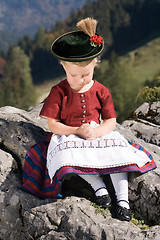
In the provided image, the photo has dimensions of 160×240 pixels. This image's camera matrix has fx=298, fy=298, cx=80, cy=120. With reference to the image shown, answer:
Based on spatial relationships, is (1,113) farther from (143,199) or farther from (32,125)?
(143,199)

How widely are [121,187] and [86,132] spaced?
31.7 inches

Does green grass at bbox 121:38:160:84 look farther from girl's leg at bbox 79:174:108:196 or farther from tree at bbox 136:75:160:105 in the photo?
girl's leg at bbox 79:174:108:196

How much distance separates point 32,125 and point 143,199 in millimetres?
2055

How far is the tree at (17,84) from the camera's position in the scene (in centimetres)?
4433

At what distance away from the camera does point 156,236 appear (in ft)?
10.5

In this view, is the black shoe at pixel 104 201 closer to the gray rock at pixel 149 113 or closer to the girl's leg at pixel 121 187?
the girl's leg at pixel 121 187

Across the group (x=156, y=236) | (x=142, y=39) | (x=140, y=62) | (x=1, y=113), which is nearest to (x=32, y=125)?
Result: (x=1, y=113)

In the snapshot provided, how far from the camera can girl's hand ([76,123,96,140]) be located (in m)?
3.80

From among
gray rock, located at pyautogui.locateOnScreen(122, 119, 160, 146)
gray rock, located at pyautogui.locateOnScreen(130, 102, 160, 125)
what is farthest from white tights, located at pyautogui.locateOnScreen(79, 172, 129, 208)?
gray rock, located at pyautogui.locateOnScreen(130, 102, 160, 125)

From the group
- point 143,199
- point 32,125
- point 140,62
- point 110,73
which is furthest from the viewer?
point 140,62

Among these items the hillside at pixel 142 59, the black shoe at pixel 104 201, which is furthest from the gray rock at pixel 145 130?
the hillside at pixel 142 59

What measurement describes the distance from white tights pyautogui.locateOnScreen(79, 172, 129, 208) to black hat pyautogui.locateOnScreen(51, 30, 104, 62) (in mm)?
1469

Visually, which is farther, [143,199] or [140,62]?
[140,62]

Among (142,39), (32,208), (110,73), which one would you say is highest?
(32,208)
